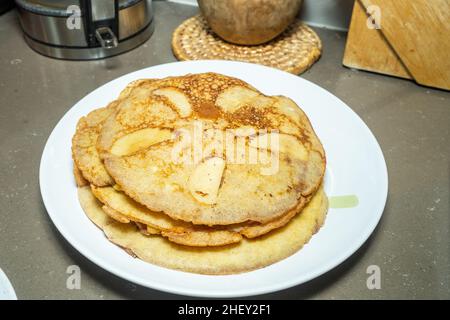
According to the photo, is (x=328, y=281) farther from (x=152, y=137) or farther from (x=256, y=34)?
(x=256, y=34)

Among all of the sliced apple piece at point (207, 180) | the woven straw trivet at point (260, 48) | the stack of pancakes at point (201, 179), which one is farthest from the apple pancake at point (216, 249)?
the woven straw trivet at point (260, 48)

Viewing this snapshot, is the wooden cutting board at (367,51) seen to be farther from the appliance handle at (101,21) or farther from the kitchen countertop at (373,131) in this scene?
the appliance handle at (101,21)

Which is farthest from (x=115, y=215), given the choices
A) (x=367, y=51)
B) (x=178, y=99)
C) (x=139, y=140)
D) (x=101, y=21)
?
(x=367, y=51)

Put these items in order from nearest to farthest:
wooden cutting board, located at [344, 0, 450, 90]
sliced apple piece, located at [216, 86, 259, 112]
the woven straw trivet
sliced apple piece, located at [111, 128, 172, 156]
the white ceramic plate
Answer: the white ceramic plate → sliced apple piece, located at [111, 128, 172, 156] → sliced apple piece, located at [216, 86, 259, 112] → wooden cutting board, located at [344, 0, 450, 90] → the woven straw trivet

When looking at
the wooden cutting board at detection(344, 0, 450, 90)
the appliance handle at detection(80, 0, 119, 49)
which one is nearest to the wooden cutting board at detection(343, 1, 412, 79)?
the wooden cutting board at detection(344, 0, 450, 90)

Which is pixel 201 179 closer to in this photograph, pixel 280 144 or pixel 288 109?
pixel 280 144

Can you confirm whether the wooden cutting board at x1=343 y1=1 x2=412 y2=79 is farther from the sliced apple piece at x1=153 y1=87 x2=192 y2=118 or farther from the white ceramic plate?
the sliced apple piece at x1=153 y1=87 x2=192 y2=118
